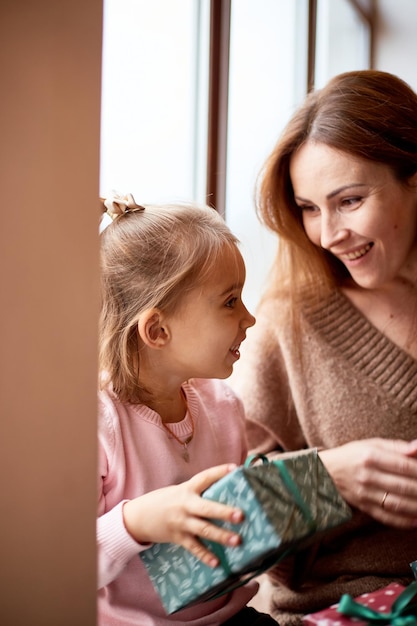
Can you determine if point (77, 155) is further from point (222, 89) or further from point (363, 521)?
point (222, 89)

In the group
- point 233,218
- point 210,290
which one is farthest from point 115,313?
point 233,218

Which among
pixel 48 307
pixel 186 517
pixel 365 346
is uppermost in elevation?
pixel 48 307

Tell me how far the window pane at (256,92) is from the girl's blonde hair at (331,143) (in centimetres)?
54

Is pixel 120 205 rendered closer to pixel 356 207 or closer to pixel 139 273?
pixel 139 273

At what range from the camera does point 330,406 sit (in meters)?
1.51

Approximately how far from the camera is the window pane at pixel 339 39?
3.06m

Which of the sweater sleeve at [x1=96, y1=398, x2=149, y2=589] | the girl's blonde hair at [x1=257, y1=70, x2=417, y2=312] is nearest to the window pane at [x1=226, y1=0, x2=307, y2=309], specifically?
the girl's blonde hair at [x1=257, y1=70, x2=417, y2=312]

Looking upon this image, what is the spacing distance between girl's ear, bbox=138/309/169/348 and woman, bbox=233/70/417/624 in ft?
1.25

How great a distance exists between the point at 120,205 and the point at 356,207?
461 mm

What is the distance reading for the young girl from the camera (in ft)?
3.64

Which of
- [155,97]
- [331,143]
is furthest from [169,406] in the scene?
[155,97]

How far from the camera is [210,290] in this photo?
1.17 metres

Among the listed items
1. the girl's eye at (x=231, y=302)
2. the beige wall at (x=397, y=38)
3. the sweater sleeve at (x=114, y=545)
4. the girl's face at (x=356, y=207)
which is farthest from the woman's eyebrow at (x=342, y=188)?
the beige wall at (x=397, y=38)

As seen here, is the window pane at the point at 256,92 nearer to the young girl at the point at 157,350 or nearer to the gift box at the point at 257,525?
the young girl at the point at 157,350
